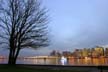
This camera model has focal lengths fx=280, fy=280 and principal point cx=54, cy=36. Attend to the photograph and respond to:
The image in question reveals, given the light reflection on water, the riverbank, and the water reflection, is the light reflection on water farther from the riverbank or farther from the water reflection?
the riverbank

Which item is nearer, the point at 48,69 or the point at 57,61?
the point at 48,69

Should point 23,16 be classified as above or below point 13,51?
above

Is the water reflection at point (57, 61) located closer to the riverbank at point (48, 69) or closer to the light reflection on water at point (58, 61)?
the light reflection on water at point (58, 61)

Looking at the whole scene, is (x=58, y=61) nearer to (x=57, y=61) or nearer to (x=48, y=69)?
(x=57, y=61)

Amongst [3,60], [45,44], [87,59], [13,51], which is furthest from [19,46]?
[87,59]

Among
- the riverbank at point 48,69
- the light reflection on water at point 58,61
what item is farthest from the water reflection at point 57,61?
the riverbank at point 48,69

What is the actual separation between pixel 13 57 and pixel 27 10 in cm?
737

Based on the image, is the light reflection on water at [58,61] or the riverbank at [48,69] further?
the light reflection on water at [58,61]

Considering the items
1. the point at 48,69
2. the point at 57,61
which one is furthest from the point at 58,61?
the point at 48,69

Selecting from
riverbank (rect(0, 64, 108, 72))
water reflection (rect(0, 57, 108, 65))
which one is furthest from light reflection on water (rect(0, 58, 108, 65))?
riverbank (rect(0, 64, 108, 72))

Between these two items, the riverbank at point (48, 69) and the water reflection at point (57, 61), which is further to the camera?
the water reflection at point (57, 61)

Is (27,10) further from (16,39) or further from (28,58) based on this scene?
(28,58)

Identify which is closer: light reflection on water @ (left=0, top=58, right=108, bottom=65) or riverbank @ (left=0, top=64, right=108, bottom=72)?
riverbank @ (left=0, top=64, right=108, bottom=72)

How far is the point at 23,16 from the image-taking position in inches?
1655
